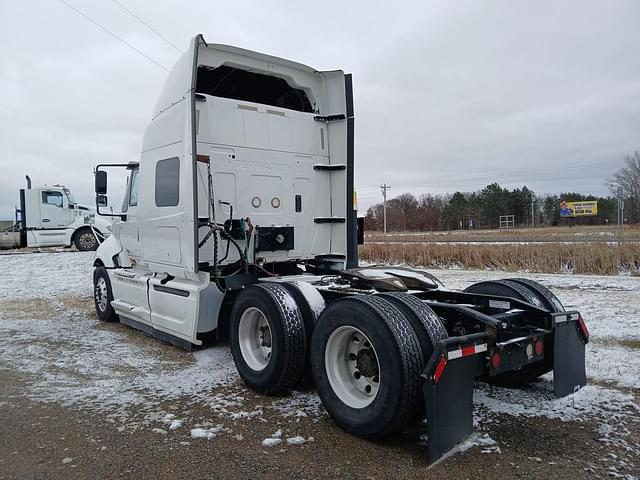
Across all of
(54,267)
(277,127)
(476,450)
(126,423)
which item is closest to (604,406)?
(476,450)

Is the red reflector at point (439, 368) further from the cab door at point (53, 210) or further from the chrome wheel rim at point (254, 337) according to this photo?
the cab door at point (53, 210)

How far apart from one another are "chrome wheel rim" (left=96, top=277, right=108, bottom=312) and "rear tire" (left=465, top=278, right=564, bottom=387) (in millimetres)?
5991

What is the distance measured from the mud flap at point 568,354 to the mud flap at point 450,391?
2.88ft

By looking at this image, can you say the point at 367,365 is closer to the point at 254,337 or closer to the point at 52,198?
the point at 254,337

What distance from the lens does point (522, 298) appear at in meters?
4.55

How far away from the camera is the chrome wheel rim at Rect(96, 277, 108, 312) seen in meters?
8.24

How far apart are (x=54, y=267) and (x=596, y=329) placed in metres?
15.5

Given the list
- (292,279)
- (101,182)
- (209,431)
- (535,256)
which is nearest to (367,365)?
(209,431)

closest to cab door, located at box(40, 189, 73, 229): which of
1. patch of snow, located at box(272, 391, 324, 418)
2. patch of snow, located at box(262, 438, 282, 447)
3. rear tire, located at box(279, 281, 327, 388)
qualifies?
rear tire, located at box(279, 281, 327, 388)

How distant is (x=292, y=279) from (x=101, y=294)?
14.0 ft

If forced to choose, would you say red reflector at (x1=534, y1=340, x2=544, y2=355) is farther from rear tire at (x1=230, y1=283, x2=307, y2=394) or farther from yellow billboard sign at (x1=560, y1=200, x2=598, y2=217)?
yellow billboard sign at (x1=560, y1=200, x2=598, y2=217)

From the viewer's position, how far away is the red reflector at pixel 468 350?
3.30 meters

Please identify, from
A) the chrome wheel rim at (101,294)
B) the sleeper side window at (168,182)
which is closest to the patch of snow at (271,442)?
the sleeper side window at (168,182)

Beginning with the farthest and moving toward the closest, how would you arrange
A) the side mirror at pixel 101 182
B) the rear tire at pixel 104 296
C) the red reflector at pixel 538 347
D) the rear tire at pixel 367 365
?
Answer: the rear tire at pixel 104 296 → the side mirror at pixel 101 182 → the red reflector at pixel 538 347 → the rear tire at pixel 367 365
